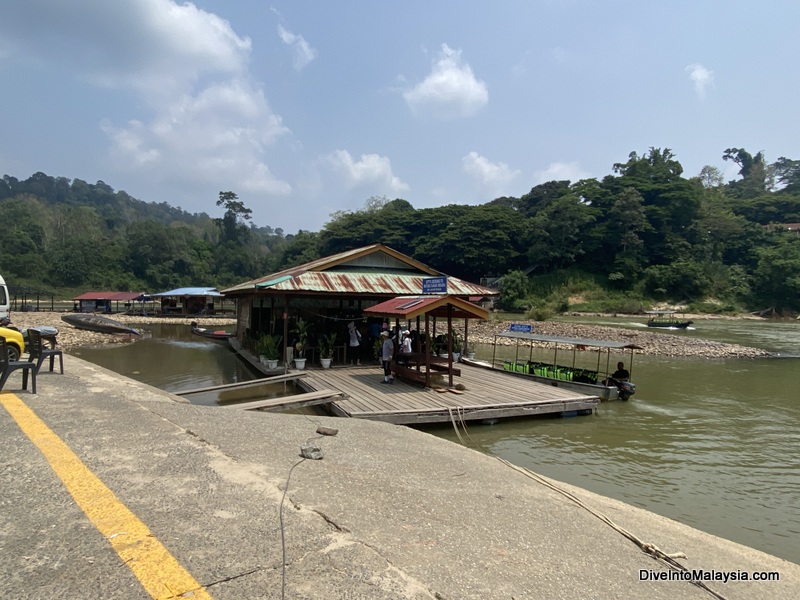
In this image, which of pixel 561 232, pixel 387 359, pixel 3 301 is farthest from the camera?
pixel 561 232

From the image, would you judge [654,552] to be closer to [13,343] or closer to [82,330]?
[13,343]

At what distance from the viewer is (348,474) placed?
5.04 meters

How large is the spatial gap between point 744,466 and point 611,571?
738cm

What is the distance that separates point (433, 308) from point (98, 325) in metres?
25.8

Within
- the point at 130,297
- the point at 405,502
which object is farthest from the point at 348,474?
the point at 130,297

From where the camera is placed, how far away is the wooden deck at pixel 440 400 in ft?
32.5

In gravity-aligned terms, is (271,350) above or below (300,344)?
below

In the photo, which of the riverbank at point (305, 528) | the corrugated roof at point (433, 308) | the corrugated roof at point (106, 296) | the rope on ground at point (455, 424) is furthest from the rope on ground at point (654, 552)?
the corrugated roof at point (106, 296)

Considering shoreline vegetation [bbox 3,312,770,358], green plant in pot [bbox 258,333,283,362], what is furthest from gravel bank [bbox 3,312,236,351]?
green plant in pot [bbox 258,333,283,362]

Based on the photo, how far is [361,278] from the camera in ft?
55.8

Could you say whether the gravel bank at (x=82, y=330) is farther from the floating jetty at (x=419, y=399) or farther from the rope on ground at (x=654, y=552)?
the rope on ground at (x=654, y=552)

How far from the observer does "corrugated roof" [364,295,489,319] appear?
1171 centimetres

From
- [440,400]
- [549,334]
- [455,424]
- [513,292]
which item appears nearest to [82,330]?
[440,400]

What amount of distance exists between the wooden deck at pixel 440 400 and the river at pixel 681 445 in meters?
0.38
